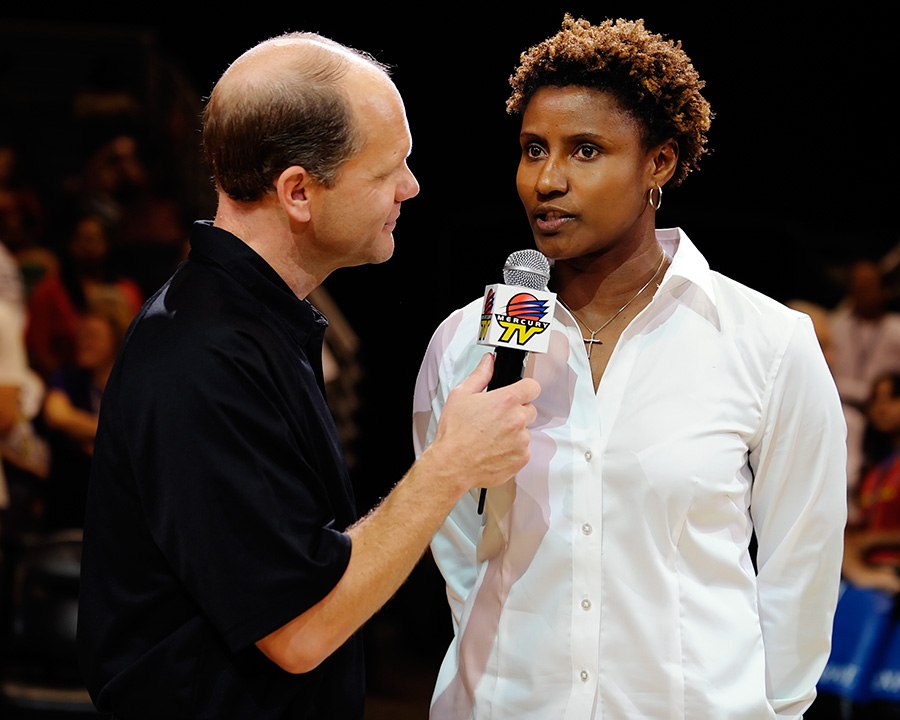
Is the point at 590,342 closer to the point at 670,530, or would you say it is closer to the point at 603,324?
the point at 603,324

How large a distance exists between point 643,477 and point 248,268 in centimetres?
73

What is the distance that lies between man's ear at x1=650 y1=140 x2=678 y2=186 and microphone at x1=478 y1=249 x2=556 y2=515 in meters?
0.38

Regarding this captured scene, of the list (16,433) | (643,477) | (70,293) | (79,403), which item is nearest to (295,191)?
(643,477)

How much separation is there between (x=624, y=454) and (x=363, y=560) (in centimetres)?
51

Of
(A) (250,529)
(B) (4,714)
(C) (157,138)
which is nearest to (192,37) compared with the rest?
(C) (157,138)

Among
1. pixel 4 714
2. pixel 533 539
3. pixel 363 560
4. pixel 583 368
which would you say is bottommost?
pixel 4 714

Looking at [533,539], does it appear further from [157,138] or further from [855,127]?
[157,138]

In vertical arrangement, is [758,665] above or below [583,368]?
below

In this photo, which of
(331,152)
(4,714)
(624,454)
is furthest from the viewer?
(4,714)

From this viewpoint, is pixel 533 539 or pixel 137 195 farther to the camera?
pixel 137 195

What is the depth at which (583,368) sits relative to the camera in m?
1.74

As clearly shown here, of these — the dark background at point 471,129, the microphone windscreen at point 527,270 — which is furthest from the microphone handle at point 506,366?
the dark background at point 471,129

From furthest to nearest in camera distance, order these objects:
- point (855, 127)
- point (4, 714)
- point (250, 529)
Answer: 1. point (855, 127)
2. point (4, 714)
3. point (250, 529)

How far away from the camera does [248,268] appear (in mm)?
1460
